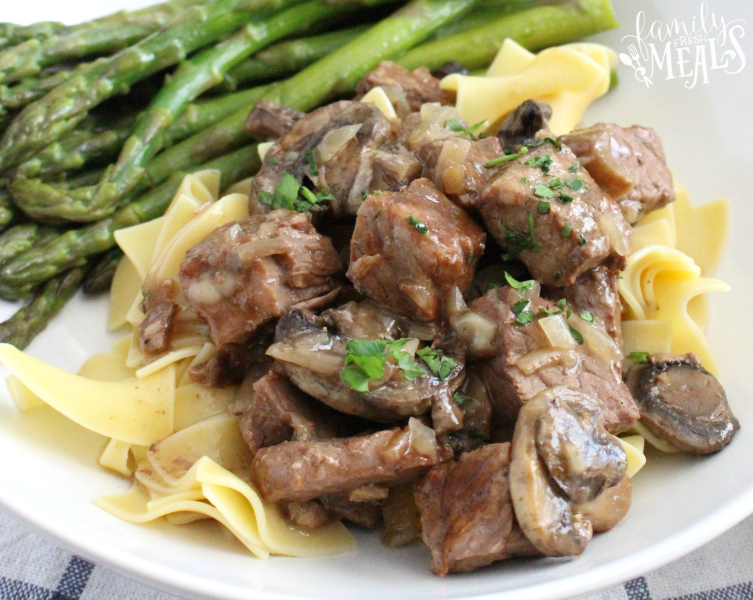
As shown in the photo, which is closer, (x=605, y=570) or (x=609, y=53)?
(x=605, y=570)

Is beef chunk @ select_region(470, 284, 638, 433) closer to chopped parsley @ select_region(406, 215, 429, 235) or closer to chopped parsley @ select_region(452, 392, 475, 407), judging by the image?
chopped parsley @ select_region(452, 392, 475, 407)

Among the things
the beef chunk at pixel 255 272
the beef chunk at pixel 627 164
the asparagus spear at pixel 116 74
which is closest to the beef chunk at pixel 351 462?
the beef chunk at pixel 255 272

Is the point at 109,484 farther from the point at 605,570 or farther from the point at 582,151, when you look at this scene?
the point at 582,151

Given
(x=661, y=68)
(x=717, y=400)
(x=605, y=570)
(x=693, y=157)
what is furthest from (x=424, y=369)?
(x=661, y=68)

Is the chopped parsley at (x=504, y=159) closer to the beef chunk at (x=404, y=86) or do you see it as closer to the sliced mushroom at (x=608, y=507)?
the beef chunk at (x=404, y=86)

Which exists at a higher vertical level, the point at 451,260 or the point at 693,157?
the point at 451,260

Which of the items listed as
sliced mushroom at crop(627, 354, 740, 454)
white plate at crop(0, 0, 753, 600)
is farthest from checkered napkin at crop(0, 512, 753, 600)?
sliced mushroom at crop(627, 354, 740, 454)
